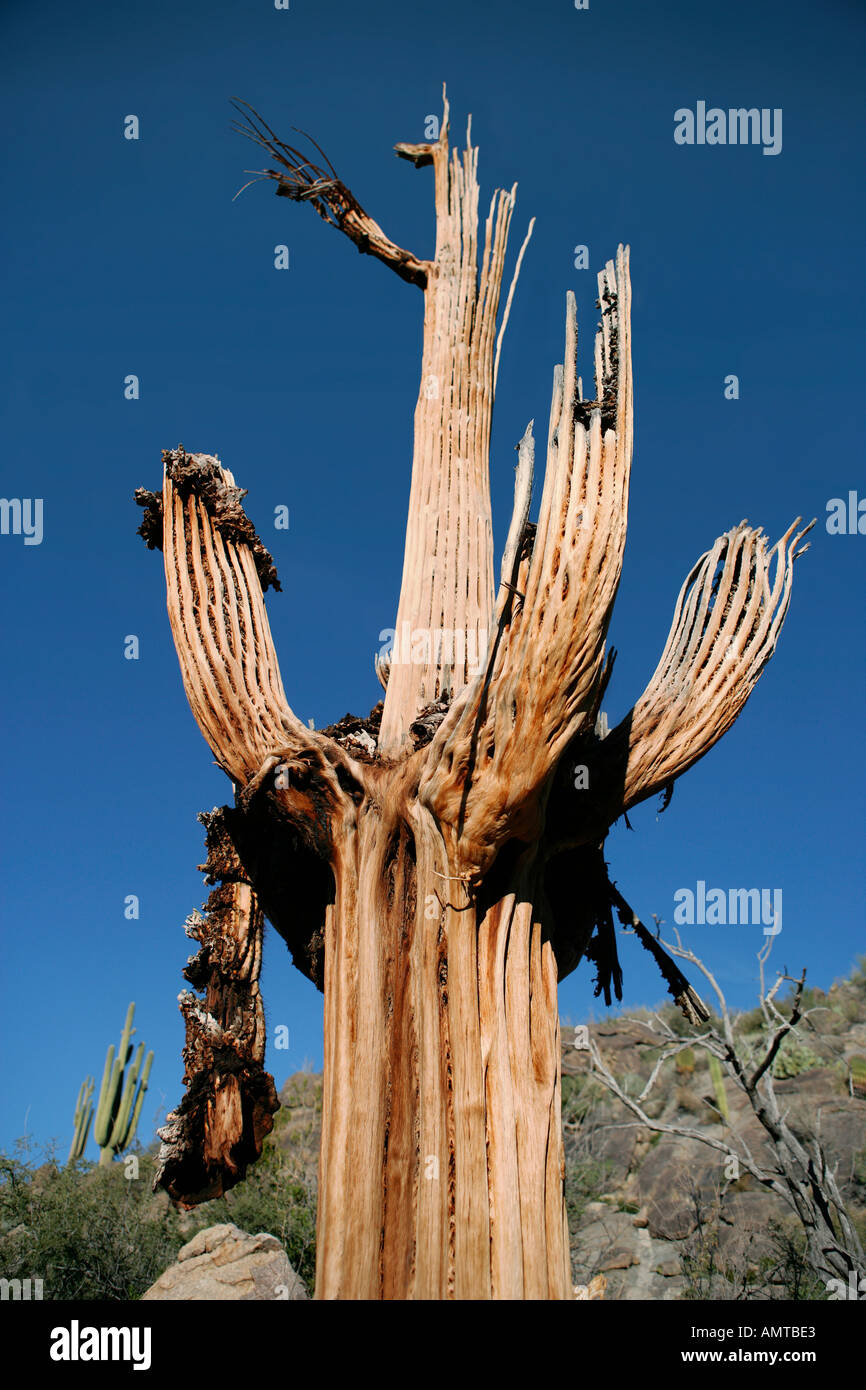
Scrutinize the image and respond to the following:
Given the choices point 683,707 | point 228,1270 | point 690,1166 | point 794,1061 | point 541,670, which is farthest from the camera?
point 794,1061

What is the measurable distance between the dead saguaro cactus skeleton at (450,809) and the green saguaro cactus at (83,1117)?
592 inches

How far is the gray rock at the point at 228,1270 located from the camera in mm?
8594

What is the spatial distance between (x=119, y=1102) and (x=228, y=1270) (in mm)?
8297

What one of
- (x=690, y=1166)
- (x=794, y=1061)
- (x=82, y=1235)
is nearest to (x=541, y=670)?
(x=82, y=1235)

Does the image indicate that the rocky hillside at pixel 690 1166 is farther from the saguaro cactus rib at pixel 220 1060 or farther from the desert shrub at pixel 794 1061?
the saguaro cactus rib at pixel 220 1060

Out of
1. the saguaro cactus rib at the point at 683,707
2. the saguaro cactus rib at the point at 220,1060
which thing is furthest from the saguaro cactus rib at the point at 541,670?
the saguaro cactus rib at the point at 220,1060

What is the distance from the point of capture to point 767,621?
11.7 feet

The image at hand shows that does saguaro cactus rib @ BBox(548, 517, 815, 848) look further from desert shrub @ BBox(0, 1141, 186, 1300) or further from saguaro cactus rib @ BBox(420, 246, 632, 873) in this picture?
desert shrub @ BBox(0, 1141, 186, 1300)

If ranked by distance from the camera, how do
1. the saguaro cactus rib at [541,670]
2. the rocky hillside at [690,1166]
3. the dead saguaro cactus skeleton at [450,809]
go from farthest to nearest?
the rocky hillside at [690,1166], the saguaro cactus rib at [541,670], the dead saguaro cactus skeleton at [450,809]

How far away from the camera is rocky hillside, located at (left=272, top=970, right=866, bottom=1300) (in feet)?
40.2

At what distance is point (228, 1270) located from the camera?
8.95 metres

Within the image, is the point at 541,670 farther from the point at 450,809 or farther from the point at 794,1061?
the point at 794,1061

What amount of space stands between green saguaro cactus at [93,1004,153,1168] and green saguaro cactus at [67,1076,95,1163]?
35 cm
